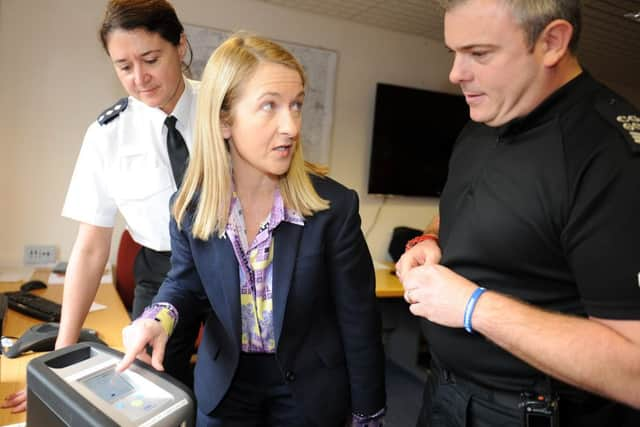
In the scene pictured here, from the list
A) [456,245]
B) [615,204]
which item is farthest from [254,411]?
[615,204]

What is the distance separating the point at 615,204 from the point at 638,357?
25cm

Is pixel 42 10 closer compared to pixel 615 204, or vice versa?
pixel 615 204

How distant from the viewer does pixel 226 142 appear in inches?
50.0

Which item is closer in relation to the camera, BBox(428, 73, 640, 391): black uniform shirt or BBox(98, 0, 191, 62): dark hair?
BBox(428, 73, 640, 391): black uniform shirt

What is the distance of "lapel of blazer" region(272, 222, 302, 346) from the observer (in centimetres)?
115

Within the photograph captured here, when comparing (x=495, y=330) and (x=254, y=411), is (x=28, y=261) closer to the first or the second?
(x=254, y=411)

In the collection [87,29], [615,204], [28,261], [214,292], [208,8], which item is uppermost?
[208,8]

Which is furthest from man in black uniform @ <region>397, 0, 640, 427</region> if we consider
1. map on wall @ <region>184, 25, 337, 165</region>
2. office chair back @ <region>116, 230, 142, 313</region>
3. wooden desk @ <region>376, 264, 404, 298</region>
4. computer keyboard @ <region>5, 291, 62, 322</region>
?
map on wall @ <region>184, 25, 337, 165</region>

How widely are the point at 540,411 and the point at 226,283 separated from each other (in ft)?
2.49

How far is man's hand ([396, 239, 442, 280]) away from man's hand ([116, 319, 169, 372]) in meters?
0.57

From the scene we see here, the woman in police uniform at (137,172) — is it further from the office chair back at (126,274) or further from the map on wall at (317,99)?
the map on wall at (317,99)

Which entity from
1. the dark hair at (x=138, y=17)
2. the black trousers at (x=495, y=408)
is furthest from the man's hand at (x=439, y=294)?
the dark hair at (x=138, y=17)

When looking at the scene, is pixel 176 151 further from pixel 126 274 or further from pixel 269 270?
pixel 126 274

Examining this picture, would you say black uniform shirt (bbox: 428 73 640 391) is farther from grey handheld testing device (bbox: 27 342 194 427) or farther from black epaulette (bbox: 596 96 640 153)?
grey handheld testing device (bbox: 27 342 194 427)
